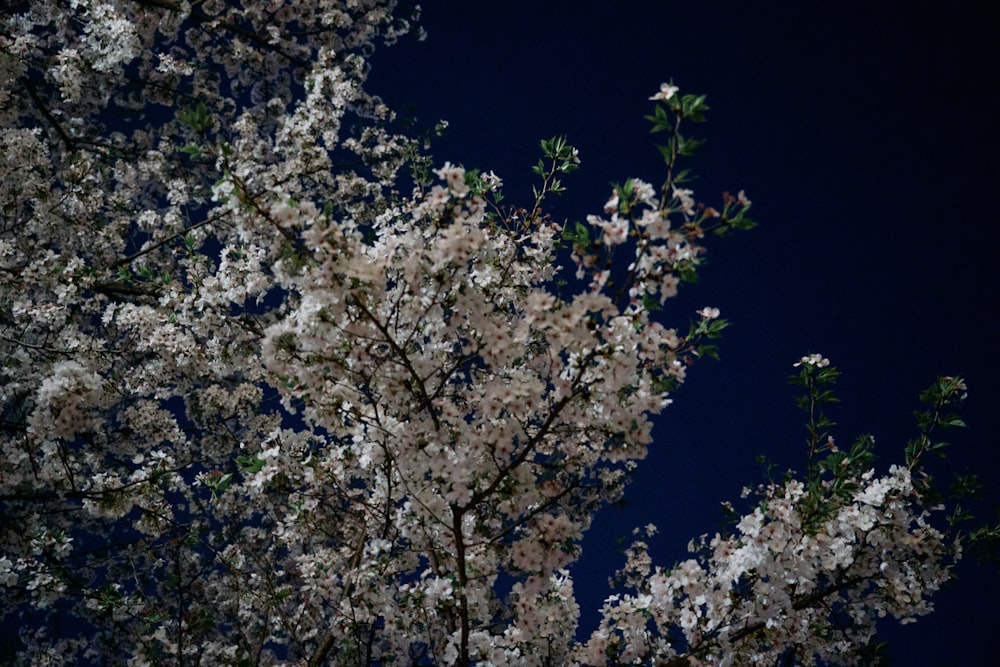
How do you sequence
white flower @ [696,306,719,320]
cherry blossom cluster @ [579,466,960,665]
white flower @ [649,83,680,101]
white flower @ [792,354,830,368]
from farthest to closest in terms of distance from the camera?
white flower @ [792,354,830,368] → cherry blossom cluster @ [579,466,960,665] → white flower @ [696,306,719,320] → white flower @ [649,83,680,101]

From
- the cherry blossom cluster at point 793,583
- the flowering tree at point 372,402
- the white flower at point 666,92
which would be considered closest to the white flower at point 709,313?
the flowering tree at point 372,402

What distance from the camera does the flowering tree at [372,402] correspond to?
7.98ft

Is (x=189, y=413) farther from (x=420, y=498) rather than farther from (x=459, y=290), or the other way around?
(x=459, y=290)

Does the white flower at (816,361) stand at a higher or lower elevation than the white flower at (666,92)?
lower

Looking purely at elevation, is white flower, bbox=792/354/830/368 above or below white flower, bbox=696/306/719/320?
above

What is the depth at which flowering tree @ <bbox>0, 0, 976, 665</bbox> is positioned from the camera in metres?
2.43

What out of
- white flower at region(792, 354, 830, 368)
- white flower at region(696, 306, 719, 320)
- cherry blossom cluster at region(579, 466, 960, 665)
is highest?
white flower at region(792, 354, 830, 368)

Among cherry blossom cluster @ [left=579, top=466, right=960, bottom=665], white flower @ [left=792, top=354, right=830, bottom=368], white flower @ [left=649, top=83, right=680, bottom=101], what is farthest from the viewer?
white flower @ [left=792, top=354, right=830, bottom=368]

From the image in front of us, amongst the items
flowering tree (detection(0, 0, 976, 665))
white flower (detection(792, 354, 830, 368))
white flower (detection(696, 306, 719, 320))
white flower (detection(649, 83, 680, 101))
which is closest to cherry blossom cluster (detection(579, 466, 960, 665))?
flowering tree (detection(0, 0, 976, 665))

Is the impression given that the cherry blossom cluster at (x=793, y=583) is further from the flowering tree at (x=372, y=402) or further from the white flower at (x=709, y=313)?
the white flower at (x=709, y=313)

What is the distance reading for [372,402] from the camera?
2.73 meters

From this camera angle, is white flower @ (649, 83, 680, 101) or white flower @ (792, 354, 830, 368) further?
white flower @ (792, 354, 830, 368)

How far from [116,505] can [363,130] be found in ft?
14.8

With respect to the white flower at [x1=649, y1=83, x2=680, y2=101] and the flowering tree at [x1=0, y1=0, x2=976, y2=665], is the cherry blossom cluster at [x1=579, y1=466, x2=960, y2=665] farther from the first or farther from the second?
the white flower at [x1=649, y1=83, x2=680, y2=101]
